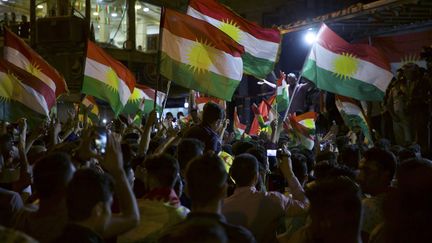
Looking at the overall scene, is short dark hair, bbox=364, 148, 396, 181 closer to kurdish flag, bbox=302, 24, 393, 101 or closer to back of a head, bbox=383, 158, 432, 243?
back of a head, bbox=383, 158, 432, 243

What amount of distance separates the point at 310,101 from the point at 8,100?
1303 cm

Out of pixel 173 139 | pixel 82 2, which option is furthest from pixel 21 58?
pixel 82 2

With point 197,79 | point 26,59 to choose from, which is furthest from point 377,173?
point 26,59

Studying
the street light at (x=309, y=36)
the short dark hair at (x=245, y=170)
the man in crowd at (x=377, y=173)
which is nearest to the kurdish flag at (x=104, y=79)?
the short dark hair at (x=245, y=170)

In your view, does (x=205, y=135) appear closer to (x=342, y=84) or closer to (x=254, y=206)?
(x=254, y=206)

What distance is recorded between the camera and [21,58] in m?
10.2

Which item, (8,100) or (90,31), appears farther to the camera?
(90,31)

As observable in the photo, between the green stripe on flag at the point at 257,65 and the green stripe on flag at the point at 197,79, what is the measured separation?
4.43 feet

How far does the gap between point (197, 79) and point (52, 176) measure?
17.3 ft

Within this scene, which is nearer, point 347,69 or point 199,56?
point 199,56

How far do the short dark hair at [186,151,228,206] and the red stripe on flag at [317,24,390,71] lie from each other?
714 centimetres

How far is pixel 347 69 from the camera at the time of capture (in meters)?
10.0

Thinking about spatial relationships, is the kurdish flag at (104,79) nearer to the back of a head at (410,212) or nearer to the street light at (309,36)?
the back of a head at (410,212)

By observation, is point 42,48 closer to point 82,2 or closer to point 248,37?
point 82,2
